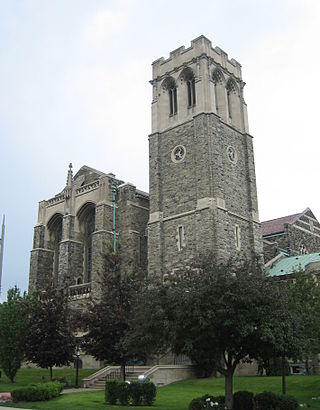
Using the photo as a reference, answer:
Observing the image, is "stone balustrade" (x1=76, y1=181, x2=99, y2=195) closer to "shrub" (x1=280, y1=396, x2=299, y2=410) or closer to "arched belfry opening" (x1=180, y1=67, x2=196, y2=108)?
"arched belfry opening" (x1=180, y1=67, x2=196, y2=108)

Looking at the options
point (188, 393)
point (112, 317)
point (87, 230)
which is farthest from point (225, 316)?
point (87, 230)

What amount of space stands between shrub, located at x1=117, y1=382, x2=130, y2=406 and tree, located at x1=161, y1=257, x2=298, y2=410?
12.9 feet

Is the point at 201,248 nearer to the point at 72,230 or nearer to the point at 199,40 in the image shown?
the point at 72,230

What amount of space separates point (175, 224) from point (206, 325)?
20970 millimetres

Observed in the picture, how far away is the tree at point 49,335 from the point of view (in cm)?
2761

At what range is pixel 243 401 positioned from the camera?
16.3m

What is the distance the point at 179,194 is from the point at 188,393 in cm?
1666

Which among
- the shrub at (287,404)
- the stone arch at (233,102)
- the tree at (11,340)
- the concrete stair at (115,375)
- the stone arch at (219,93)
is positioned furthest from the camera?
the stone arch at (233,102)

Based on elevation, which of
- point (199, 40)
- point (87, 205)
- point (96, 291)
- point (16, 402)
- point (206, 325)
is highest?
point (199, 40)

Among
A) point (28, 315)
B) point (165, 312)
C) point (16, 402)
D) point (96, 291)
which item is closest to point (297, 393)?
point (165, 312)

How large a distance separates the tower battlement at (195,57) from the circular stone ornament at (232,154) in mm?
7387

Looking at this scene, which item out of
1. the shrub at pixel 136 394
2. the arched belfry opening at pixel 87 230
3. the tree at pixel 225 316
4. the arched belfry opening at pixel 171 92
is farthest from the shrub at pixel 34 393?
the arched belfry opening at pixel 171 92

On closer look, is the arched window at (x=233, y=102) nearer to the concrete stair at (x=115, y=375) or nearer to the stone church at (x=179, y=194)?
the stone church at (x=179, y=194)

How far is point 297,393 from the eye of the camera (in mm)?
21594
